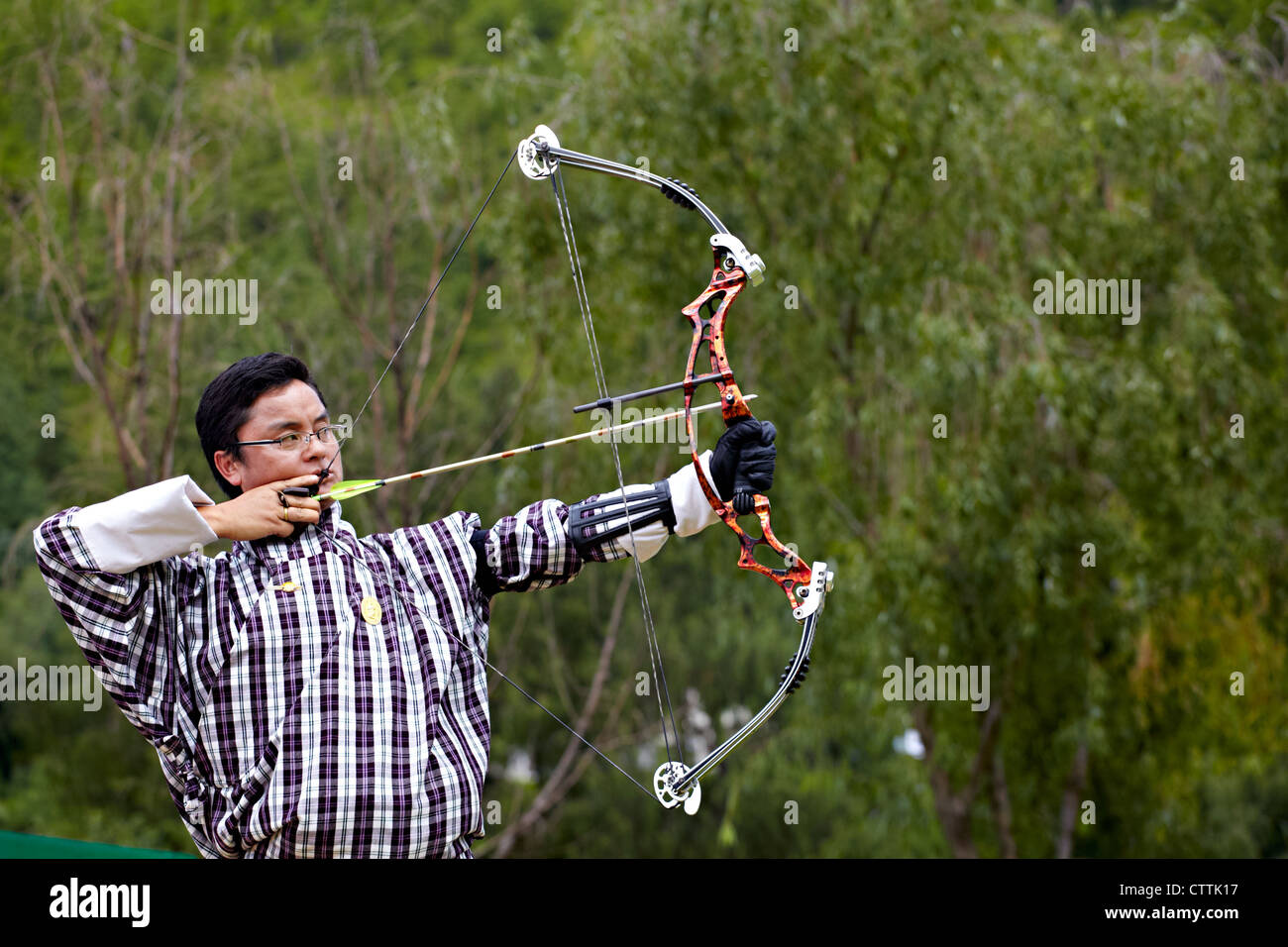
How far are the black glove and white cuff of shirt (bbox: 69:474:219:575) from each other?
0.73 metres

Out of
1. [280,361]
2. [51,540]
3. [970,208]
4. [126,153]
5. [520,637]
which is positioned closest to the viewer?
[51,540]

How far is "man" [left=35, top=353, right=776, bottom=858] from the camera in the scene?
1.90 meters

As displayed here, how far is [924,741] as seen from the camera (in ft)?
20.2

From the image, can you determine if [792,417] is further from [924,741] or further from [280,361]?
[280,361]

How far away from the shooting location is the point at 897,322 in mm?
5676

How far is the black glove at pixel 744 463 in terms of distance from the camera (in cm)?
210

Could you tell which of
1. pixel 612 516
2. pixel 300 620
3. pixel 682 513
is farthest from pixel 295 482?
pixel 682 513

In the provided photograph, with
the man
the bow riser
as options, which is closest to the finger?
the man

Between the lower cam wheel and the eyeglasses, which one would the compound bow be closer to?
the lower cam wheel

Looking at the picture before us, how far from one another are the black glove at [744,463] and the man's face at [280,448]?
0.56m

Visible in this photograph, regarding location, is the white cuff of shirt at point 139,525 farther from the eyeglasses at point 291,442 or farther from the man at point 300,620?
the eyeglasses at point 291,442

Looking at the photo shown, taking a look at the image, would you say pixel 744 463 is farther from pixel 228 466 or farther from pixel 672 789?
pixel 228 466

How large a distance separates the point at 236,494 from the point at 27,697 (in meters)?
7.80

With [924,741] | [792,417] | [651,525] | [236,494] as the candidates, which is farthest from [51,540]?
[924,741]
